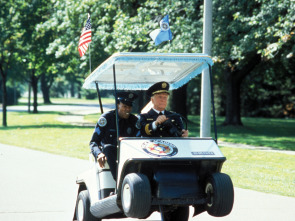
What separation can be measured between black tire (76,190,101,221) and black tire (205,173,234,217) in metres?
1.47

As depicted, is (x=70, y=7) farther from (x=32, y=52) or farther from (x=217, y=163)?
(x=217, y=163)

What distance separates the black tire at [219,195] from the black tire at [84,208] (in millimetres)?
1470

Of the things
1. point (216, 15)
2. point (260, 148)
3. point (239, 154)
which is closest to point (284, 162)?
point (239, 154)

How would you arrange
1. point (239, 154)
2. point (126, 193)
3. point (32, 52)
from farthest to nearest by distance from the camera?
point (32, 52)
point (239, 154)
point (126, 193)

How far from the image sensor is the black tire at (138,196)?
14.4 ft

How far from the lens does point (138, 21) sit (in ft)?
63.3

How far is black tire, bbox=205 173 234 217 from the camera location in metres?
4.52

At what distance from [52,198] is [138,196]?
3.52m

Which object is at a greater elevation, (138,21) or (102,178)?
(138,21)

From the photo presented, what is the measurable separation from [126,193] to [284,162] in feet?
28.7

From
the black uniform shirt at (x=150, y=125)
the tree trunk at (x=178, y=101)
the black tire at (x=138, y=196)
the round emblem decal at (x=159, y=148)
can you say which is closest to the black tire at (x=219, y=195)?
the round emblem decal at (x=159, y=148)

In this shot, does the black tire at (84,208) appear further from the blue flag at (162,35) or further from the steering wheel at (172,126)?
the blue flag at (162,35)

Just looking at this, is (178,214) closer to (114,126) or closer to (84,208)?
(84,208)

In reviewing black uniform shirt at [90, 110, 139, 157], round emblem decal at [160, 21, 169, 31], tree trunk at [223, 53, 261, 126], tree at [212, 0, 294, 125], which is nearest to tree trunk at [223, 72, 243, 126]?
tree trunk at [223, 53, 261, 126]
